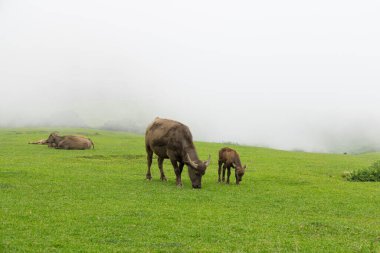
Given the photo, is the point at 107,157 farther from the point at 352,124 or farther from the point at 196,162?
the point at 352,124

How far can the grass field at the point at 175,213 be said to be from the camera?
41.4 feet

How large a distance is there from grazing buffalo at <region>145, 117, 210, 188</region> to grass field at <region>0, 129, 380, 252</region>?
0.95 m

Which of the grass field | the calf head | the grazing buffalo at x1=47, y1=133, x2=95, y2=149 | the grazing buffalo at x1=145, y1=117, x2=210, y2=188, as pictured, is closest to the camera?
the grass field

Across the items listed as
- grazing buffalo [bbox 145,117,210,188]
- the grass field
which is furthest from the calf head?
the grass field

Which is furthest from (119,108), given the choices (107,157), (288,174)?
(288,174)

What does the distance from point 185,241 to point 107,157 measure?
25860mm

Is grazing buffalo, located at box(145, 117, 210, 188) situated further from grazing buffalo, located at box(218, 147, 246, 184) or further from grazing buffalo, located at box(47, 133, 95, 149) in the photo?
grazing buffalo, located at box(47, 133, 95, 149)

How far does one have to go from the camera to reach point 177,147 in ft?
79.5

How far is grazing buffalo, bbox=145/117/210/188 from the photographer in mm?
23188

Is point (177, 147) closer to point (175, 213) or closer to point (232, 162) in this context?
point (232, 162)

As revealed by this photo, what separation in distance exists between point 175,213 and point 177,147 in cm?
804

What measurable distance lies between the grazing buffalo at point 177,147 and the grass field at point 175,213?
3.11ft

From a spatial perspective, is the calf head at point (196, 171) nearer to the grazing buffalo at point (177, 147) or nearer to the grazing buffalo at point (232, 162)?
the grazing buffalo at point (177, 147)

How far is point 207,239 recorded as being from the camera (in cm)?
1325
